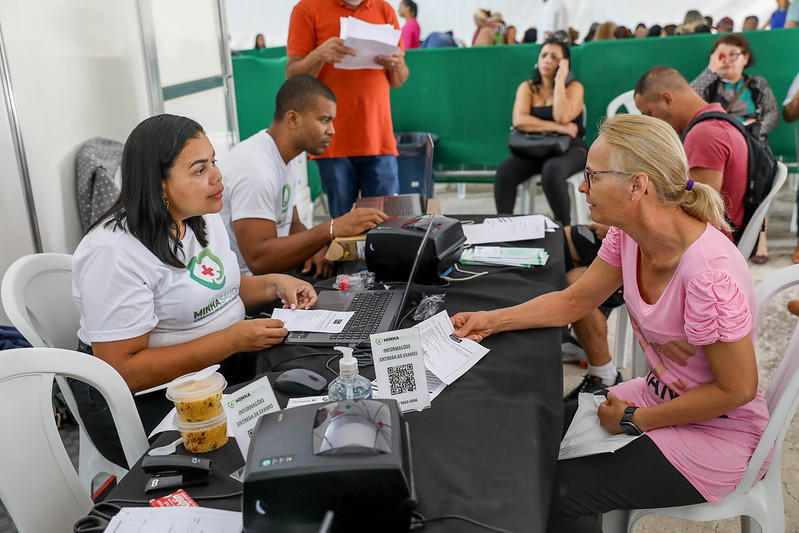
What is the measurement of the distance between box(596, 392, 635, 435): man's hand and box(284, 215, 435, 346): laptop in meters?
0.50

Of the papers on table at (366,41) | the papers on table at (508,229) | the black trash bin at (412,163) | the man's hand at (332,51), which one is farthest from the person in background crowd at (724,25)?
the papers on table at (508,229)

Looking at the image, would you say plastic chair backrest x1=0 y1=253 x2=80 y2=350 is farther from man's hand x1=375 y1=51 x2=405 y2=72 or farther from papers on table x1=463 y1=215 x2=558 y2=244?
man's hand x1=375 y1=51 x2=405 y2=72

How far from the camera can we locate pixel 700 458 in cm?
129

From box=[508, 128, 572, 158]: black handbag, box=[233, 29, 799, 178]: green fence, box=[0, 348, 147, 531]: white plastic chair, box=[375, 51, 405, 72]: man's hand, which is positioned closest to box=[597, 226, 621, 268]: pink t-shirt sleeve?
box=[0, 348, 147, 531]: white plastic chair

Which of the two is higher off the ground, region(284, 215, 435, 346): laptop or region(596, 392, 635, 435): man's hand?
region(284, 215, 435, 346): laptop

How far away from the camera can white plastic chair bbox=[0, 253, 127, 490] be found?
152 cm

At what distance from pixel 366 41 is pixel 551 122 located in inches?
71.7

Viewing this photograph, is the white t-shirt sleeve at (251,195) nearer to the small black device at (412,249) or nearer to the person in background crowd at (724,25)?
the small black device at (412,249)

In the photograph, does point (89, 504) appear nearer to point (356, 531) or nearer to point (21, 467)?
point (21, 467)

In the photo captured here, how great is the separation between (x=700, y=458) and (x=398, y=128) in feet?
14.1

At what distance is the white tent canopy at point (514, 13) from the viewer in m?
7.48

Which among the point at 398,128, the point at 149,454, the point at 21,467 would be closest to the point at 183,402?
the point at 149,454

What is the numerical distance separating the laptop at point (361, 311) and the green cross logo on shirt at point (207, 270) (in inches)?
9.9

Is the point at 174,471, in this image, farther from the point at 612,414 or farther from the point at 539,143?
the point at 539,143
